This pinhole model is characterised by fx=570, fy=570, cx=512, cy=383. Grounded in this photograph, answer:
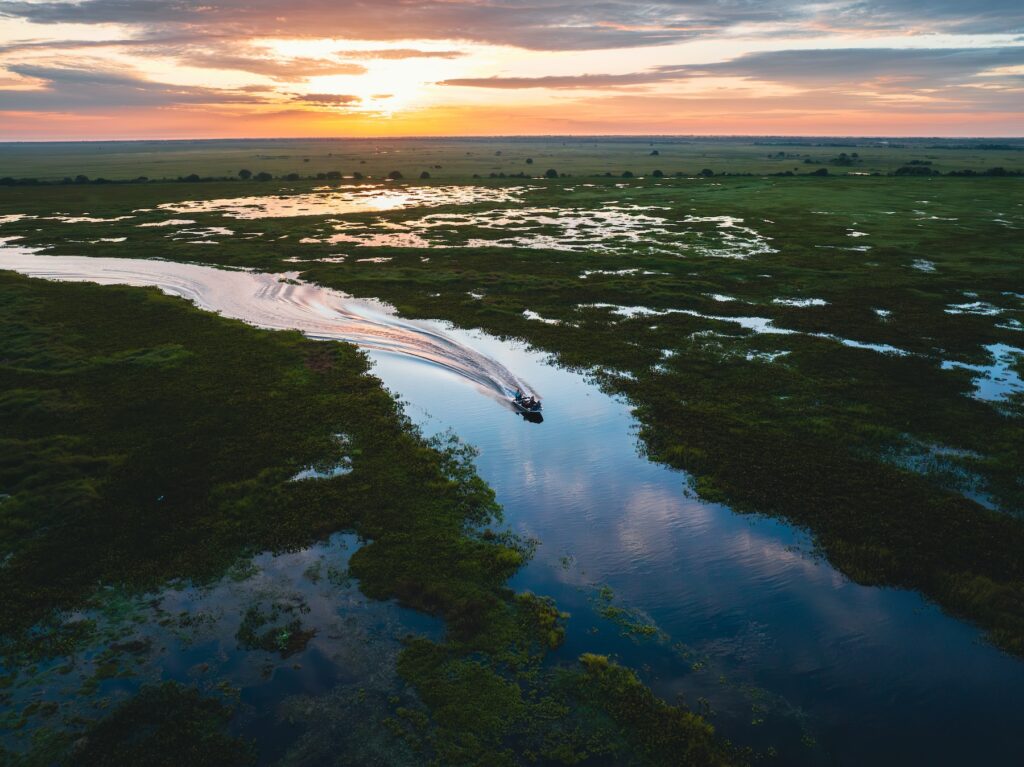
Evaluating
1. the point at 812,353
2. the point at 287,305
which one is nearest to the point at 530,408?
the point at 812,353

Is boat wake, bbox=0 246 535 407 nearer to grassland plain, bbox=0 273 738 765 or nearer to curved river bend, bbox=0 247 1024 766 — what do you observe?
grassland plain, bbox=0 273 738 765

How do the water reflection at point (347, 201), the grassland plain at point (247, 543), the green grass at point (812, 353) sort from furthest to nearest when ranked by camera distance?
the water reflection at point (347, 201) → the green grass at point (812, 353) → the grassland plain at point (247, 543)

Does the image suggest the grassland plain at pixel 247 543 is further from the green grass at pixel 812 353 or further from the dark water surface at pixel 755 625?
the green grass at pixel 812 353

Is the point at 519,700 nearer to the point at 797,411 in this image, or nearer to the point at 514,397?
the point at 514,397

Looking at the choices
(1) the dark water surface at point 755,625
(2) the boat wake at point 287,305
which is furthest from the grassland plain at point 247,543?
(2) the boat wake at point 287,305

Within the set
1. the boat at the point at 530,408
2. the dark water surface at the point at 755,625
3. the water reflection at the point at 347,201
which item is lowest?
the dark water surface at the point at 755,625

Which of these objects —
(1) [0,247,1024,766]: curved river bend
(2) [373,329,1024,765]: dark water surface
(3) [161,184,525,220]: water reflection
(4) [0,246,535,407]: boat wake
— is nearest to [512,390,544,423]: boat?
(1) [0,247,1024,766]: curved river bend

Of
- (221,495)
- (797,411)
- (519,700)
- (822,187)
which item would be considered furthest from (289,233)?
(822,187)
